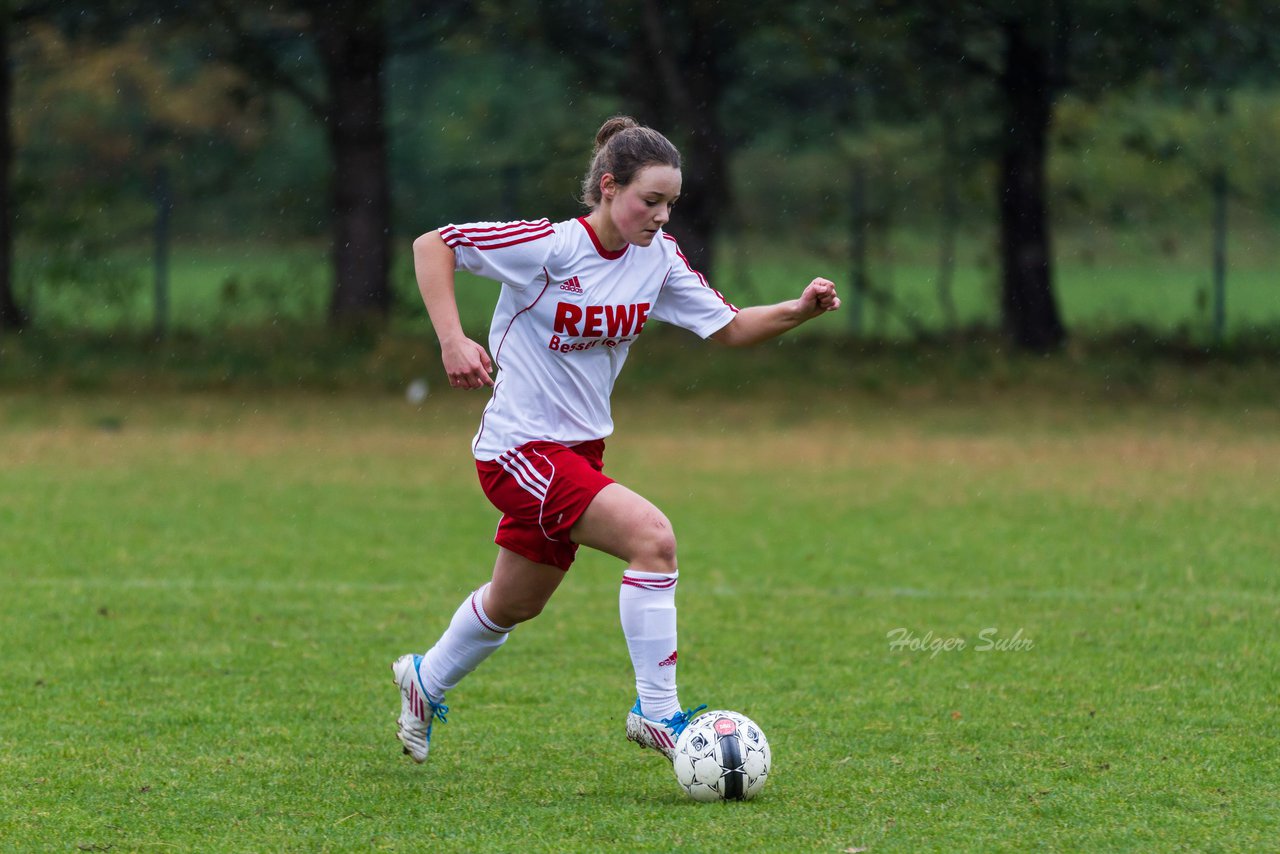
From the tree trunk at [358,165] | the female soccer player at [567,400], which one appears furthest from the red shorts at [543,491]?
the tree trunk at [358,165]

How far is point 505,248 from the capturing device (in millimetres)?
4988

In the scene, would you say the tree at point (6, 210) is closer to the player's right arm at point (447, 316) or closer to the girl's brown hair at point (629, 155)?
the player's right arm at point (447, 316)

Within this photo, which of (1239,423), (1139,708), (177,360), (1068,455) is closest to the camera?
(1139,708)

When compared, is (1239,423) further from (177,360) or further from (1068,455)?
(177,360)

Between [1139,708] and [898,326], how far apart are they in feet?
45.5

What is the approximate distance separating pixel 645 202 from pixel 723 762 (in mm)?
1539

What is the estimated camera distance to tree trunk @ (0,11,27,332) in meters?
19.0

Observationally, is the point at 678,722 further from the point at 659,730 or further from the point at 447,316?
Answer: the point at 447,316

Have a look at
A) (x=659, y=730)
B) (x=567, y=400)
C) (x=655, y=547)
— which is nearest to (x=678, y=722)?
(x=659, y=730)

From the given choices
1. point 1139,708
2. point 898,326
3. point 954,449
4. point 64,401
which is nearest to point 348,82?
point 64,401

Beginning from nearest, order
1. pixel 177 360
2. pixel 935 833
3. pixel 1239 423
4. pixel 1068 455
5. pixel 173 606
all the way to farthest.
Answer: pixel 935 833 → pixel 173 606 → pixel 1068 455 → pixel 1239 423 → pixel 177 360

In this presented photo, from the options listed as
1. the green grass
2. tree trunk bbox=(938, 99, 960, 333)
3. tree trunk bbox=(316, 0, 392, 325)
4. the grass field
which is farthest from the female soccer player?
A: tree trunk bbox=(938, 99, 960, 333)

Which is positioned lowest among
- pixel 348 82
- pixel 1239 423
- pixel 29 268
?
pixel 1239 423

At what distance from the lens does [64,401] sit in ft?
54.3
